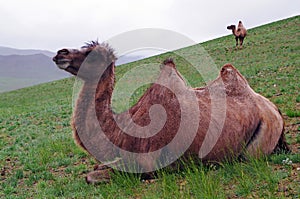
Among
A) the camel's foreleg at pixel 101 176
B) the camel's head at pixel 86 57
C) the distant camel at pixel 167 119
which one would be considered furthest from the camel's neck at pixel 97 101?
the camel's foreleg at pixel 101 176

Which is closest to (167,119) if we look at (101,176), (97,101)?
(97,101)

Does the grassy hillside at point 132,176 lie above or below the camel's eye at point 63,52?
below

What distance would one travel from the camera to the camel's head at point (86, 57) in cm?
507

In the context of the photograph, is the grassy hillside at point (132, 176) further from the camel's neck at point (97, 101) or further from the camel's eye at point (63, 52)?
the camel's eye at point (63, 52)

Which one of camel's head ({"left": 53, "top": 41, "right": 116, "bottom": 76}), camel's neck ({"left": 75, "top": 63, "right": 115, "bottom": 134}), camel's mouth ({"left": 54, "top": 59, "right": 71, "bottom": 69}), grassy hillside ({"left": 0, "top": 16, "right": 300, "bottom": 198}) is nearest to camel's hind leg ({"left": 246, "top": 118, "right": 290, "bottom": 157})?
grassy hillside ({"left": 0, "top": 16, "right": 300, "bottom": 198})

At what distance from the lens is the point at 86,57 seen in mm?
5234

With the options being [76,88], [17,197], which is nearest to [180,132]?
[76,88]

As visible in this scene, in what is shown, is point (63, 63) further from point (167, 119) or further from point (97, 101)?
point (167, 119)

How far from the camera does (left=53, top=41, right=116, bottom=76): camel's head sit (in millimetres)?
5074

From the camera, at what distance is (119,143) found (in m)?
4.92

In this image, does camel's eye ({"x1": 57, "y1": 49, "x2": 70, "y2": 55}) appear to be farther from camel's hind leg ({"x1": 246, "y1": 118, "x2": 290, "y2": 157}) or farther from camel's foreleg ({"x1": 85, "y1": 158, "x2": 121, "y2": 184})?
camel's hind leg ({"x1": 246, "y1": 118, "x2": 290, "y2": 157})

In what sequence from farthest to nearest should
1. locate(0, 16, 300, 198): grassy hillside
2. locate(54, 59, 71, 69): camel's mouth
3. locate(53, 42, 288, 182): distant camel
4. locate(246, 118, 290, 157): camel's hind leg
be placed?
locate(246, 118, 290, 157): camel's hind leg < locate(54, 59, 71, 69): camel's mouth < locate(53, 42, 288, 182): distant camel < locate(0, 16, 300, 198): grassy hillside

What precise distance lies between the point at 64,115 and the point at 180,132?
10608 mm

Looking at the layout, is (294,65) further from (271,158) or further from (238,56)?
(271,158)
